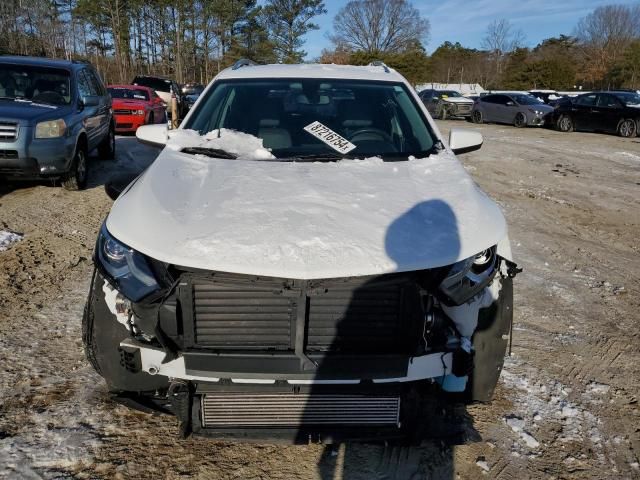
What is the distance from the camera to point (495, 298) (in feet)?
8.36

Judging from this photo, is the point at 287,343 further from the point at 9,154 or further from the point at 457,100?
the point at 457,100

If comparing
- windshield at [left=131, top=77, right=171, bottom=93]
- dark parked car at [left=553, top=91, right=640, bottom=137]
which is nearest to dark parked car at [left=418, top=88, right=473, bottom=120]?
dark parked car at [left=553, top=91, right=640, bottom=137]

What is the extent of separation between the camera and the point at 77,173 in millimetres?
7660

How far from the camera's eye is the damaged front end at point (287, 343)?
221cm

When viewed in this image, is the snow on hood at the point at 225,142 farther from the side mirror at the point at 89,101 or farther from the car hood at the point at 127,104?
the car hood at the point at 127,104

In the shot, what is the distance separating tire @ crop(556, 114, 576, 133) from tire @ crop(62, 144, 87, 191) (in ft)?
61.1

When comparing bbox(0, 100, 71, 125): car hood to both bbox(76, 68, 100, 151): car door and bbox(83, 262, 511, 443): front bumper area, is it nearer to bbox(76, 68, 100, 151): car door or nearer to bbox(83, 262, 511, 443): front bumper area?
bbox(76, 68, 100, 151): car door

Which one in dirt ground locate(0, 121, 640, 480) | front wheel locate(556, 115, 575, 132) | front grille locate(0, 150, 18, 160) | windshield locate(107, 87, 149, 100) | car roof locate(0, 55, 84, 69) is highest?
car roof locate(0, 55, 84, 69)

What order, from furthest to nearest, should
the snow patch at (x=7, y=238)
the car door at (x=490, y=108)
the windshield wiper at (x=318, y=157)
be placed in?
the car door at (x=490, y=108)
the snow patch at (x=7, y=238)
the windshield wiper at (x=318, y=157)

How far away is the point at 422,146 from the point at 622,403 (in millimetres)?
1941

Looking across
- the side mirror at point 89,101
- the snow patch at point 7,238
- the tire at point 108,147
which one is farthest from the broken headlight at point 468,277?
the tire at point 108,147

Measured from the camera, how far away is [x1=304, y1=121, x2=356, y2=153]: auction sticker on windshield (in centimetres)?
345

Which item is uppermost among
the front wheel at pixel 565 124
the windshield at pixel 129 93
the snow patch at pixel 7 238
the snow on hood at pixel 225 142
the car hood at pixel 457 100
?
the car hood at pixel 457 100

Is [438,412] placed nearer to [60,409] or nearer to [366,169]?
[366,169]
